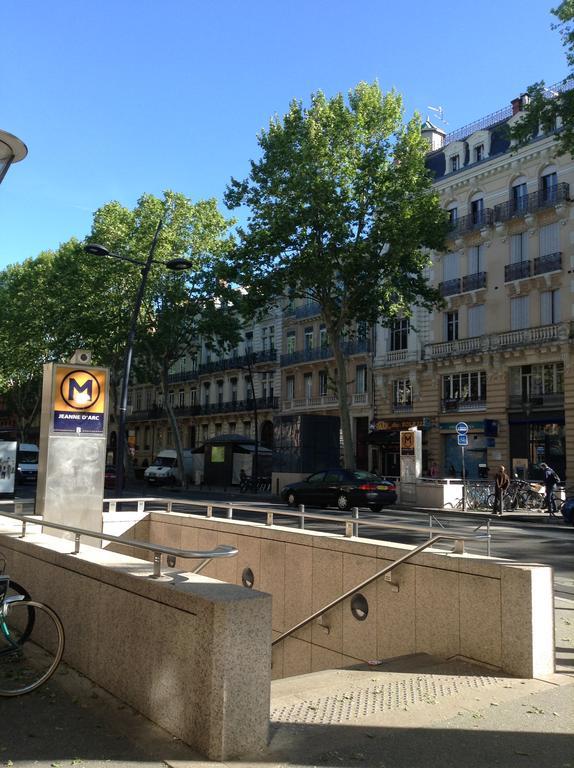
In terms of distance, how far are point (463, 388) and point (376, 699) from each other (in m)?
33.3

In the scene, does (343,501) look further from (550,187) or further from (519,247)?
(550,187)

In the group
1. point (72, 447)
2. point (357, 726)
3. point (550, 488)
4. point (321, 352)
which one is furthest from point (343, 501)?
point (321, 352)

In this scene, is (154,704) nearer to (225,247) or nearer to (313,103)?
(313,103)

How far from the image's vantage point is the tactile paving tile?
14.7ft

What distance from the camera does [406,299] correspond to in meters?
33.0

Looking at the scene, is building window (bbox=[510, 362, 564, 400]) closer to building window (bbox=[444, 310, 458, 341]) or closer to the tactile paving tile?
building window (bbox=[444, 310, 458, 341])

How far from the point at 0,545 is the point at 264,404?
46023mm

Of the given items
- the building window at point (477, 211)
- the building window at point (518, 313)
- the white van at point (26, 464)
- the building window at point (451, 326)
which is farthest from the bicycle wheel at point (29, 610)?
the white van at point (26, 464)

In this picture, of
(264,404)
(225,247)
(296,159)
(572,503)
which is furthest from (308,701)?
(264,404)

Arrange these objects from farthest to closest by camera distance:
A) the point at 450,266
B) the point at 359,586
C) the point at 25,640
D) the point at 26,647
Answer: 1. the point at 450,266
2. the point at 359,586
3. the point at 26,647
4. the point at 25,640

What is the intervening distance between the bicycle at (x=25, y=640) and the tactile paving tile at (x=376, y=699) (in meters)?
1.80

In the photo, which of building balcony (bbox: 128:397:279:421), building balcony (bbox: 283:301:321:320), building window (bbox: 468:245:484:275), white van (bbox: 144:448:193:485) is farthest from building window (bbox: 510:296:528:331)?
white van (bbox: 144:448:193:485)

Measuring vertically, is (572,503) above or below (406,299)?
below

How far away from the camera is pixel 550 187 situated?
33.5m
